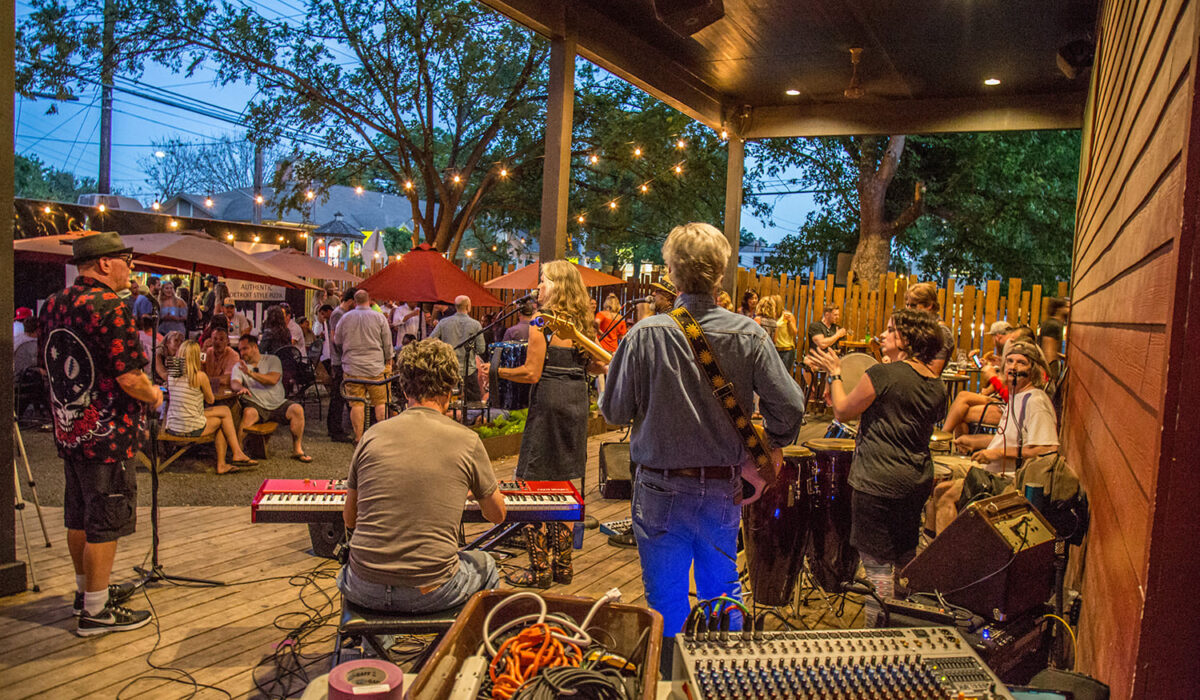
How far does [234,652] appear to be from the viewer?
3861 millimetres

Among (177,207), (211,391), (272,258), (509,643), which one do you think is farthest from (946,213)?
(177,207)

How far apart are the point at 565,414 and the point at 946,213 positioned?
19763 millimetres

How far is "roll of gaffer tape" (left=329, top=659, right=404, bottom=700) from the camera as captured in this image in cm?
153

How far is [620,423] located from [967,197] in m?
21.1

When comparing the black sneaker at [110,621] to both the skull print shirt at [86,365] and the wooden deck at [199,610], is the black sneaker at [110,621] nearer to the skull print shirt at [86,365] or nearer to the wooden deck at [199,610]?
the wooden deck at [199,610]

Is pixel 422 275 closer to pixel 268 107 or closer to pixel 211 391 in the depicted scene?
pixel 211 391

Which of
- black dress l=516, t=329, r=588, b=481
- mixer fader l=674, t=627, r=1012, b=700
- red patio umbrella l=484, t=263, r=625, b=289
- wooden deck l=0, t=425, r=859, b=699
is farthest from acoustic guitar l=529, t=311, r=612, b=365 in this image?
red patio umbrella l=484, t=263, r=625, b=289

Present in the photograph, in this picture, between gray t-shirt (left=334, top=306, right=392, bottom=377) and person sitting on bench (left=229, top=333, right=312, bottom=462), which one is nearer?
person sitting on bench (left=229, top=333, right=312, bottom=462)

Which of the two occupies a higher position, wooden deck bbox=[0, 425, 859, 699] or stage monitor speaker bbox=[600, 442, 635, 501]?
stage monitor speaker bbox=[600, 442, 635, 501]

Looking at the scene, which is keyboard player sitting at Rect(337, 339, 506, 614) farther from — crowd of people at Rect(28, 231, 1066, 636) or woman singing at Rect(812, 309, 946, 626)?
woman singing at Rect(812, 309, 946, 626)

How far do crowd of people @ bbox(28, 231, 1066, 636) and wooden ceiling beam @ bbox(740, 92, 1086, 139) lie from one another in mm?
5117

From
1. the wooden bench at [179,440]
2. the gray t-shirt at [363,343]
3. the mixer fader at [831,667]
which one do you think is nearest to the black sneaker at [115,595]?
the wooden bench at [179,440]

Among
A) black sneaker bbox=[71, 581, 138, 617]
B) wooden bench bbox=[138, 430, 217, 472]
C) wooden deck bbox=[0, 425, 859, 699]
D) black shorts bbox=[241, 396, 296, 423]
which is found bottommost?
wooden deck bbox=[0, 425, 859, 699]

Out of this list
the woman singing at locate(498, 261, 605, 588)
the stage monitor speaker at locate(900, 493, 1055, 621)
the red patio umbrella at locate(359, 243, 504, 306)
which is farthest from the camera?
the red patio umbrella at locate(359, 243, 504, 306)
